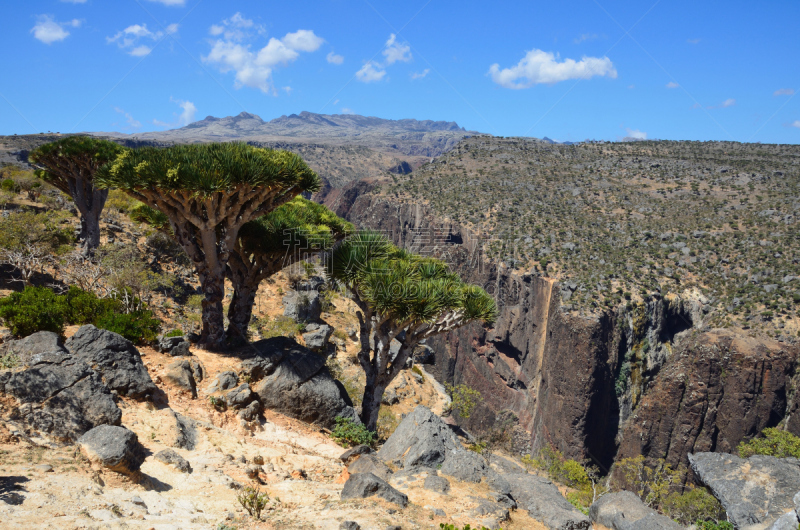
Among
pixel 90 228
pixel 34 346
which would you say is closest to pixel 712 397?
pixel 34 346

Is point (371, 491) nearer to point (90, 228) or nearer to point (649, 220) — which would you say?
point (90, 228)

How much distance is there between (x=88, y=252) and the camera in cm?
1973

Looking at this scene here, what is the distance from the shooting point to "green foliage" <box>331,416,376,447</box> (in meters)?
11.4

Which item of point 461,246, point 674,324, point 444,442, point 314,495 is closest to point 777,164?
point 674,324

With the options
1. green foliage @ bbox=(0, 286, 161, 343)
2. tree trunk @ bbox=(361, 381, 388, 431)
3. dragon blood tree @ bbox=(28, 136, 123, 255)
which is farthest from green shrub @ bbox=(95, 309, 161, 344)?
dragon blood tree @ bbox=(28, 136, 123, 255)

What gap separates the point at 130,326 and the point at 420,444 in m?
7.62

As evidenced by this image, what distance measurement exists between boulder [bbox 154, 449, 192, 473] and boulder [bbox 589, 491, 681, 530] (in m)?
8.60

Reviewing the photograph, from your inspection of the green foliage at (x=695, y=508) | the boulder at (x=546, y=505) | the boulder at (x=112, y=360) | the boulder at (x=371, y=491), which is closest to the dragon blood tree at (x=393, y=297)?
the boulder at (x=546, y=505)

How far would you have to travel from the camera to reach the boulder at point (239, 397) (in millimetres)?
10593

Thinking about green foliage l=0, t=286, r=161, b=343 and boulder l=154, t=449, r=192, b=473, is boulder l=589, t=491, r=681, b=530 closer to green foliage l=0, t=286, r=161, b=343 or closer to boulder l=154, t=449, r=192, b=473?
boulder l=154, t=449, r=192, b=473

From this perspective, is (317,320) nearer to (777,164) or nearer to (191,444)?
(191,444)

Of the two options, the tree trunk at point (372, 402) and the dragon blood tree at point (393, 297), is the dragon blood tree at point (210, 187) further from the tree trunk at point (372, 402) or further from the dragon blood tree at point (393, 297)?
the tree trunk at point (372, 402)

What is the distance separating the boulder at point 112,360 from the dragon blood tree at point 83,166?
502 inches

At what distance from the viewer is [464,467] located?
9.02 metres
